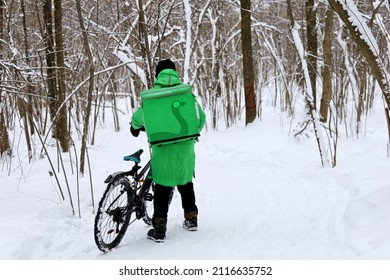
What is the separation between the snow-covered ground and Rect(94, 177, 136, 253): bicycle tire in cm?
13

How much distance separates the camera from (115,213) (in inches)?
157

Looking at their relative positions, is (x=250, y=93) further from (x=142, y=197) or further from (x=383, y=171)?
(x=142, y=197)

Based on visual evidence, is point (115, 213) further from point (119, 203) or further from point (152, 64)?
point (152, 64)

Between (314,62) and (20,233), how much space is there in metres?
8.46

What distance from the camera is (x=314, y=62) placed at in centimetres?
1042

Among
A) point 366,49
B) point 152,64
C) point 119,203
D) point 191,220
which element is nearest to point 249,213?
point 191,220

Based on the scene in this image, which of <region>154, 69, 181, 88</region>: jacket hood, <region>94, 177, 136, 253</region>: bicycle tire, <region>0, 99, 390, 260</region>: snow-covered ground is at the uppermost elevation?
<region>154, 69, 181, 88</region>: jacket hood

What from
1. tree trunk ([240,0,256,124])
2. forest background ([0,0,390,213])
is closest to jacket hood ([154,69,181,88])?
forest background ([0,0,390,213])

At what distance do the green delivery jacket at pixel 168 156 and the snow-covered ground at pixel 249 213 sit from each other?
0.66 m

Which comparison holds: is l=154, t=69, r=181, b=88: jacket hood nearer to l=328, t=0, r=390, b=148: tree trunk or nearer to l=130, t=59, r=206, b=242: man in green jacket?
l=130, t=59, r=206, b=242: man in green jacket

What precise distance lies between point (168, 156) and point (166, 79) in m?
0.77

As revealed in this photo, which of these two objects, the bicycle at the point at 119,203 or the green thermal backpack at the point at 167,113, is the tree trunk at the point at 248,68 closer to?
the bicycle at the point at 119,203

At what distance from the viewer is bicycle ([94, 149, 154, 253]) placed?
3.83 meters

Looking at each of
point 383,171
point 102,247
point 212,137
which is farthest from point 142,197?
point 212,137
